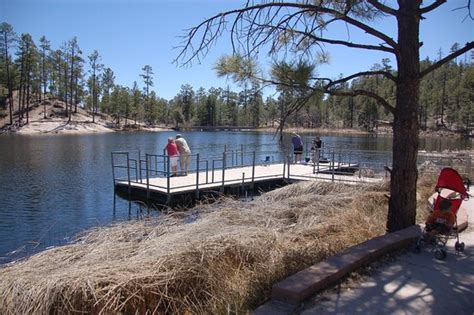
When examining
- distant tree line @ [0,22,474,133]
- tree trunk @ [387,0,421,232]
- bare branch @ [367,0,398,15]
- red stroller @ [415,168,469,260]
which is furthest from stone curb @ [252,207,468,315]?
distant tree line @ [0,22,474,133]

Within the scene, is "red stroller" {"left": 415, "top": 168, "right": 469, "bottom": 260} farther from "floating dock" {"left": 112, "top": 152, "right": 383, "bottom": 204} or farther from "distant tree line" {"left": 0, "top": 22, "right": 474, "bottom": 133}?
"distant tree line" {"left": 0, "top": 22, "right": 474, "bottom": 133}

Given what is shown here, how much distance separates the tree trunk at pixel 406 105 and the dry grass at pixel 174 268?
1.04 meters

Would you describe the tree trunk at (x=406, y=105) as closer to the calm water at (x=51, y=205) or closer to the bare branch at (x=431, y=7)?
the bare branch at (x=431, y=7)

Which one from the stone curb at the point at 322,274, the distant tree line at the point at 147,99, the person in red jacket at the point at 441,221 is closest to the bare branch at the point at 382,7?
the person in red jacket at the point at 441,221

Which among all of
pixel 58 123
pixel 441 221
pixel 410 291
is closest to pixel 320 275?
pixel 410 291

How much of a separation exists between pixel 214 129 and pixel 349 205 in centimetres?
10118

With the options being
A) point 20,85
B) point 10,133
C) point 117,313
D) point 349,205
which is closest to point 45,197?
point 349,205

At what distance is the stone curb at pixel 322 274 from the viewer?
11.4ft

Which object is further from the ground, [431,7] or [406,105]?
[431,7]

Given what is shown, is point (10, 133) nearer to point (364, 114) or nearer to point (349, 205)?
point (349, 205)

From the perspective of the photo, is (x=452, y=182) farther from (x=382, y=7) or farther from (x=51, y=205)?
(x=51, y=205)

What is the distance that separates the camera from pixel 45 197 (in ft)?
50.8

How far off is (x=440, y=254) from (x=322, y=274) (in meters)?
1.97

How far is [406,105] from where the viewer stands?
5.63 metres
